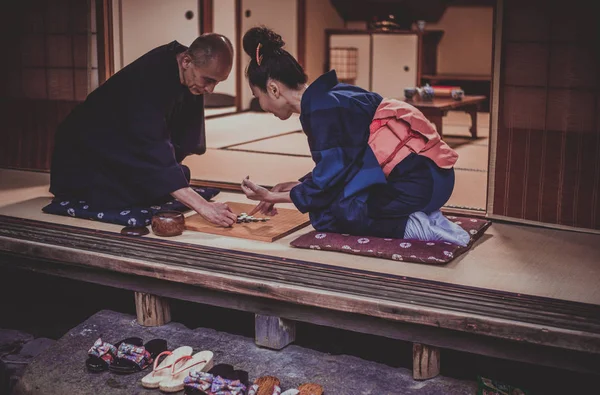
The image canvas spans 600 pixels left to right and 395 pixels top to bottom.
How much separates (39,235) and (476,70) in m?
7.88

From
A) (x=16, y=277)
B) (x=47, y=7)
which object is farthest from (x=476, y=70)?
(x=16, y=277)

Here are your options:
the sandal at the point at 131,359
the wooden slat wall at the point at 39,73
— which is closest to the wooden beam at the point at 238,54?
the wooden slat wall at the point at 39,73

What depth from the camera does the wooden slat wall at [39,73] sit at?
5.12 meters

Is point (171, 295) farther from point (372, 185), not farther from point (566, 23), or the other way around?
point (566, 23)

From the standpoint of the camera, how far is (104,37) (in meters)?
5.02

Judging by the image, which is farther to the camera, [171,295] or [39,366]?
[171,295]

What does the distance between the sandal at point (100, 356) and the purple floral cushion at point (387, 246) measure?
0.88 metres

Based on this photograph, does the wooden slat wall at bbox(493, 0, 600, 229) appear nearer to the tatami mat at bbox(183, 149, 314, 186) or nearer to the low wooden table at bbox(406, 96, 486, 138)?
the tatami mat at bbox(183, 149, 314, 186)

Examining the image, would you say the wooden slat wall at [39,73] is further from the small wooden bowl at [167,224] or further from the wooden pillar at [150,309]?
the wooden pillar at [150,309]

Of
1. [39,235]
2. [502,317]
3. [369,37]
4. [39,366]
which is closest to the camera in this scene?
[502,317]

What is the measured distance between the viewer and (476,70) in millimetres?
10438

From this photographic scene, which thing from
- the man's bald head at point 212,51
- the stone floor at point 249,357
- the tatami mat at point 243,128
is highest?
the man's bald head at point 212,51

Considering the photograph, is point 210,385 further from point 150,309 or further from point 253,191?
point 253,191

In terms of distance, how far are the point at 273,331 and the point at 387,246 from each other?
23.2 inches
